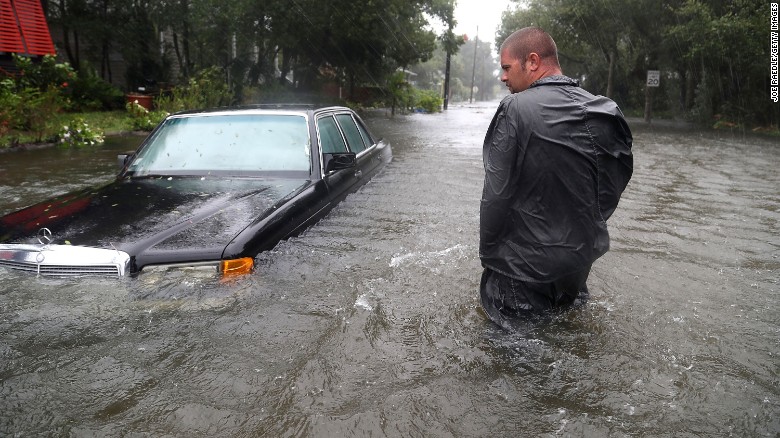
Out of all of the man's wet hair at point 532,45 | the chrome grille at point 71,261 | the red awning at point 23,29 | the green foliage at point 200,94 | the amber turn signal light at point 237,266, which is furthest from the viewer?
the green foliage at point 200,94

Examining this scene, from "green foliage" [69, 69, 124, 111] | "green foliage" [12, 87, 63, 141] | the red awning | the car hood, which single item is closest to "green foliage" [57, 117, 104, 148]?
"green foliage" [12, 87, 63, 141]

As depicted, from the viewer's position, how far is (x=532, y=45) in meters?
2.86

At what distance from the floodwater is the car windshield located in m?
0.72

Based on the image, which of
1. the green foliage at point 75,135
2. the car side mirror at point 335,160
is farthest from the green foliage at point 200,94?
the car side mirror at point 335,160

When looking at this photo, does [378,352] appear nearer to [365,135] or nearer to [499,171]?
[499,171]

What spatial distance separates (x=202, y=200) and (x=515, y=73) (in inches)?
94.2

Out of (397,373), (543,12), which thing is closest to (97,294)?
(397,373)

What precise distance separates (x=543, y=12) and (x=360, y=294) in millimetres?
32034

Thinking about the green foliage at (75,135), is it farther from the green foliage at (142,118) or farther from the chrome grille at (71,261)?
the chrome grille at (71,261)

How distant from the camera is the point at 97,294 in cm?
325

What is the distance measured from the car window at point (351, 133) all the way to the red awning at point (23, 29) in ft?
41.9

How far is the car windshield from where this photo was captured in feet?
16.1

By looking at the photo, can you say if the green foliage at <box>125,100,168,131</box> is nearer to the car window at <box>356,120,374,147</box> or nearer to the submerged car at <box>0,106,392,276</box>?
the car window at <box>356,120,374,147</box>

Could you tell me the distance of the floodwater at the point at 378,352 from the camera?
8.59 feet
